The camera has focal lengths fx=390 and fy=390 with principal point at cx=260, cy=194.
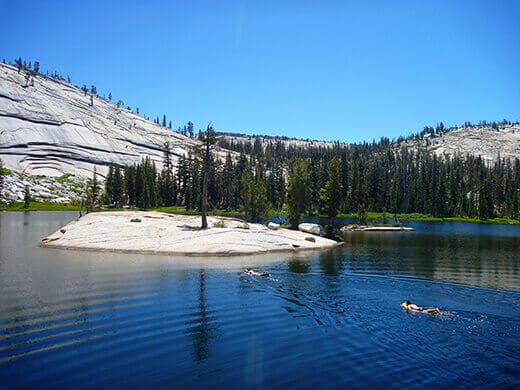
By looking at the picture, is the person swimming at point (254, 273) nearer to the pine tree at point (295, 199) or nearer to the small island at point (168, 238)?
the small island at point (168, 238)

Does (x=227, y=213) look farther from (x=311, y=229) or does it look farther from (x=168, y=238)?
(x=168, y=238)

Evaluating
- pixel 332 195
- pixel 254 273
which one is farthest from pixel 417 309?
pixel 332 195

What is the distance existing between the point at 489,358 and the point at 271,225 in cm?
4896

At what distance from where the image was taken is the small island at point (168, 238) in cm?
4909

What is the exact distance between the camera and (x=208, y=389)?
14680 mm

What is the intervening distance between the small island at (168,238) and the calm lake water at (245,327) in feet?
24.5

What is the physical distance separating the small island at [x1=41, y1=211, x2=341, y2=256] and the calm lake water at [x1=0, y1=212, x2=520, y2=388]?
748cm

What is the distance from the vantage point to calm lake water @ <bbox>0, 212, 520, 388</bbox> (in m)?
16.2

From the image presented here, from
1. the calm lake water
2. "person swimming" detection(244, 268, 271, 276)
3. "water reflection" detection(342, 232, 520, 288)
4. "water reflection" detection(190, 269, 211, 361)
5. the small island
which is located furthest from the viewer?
the small island

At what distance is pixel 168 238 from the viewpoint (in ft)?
170

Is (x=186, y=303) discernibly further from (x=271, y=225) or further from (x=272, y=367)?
(x=271, y=225)

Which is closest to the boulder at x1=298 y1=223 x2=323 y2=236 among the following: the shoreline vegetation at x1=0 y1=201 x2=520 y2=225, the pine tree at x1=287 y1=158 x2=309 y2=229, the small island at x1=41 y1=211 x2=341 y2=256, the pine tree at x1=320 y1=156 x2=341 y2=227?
the pine tree at x1=287 y1=158 x2=309 y2=229

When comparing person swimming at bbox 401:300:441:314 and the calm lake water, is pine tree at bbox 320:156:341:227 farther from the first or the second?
person swimming at bbox 401:300:441:314

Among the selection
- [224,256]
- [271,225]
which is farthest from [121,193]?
[224,256]
